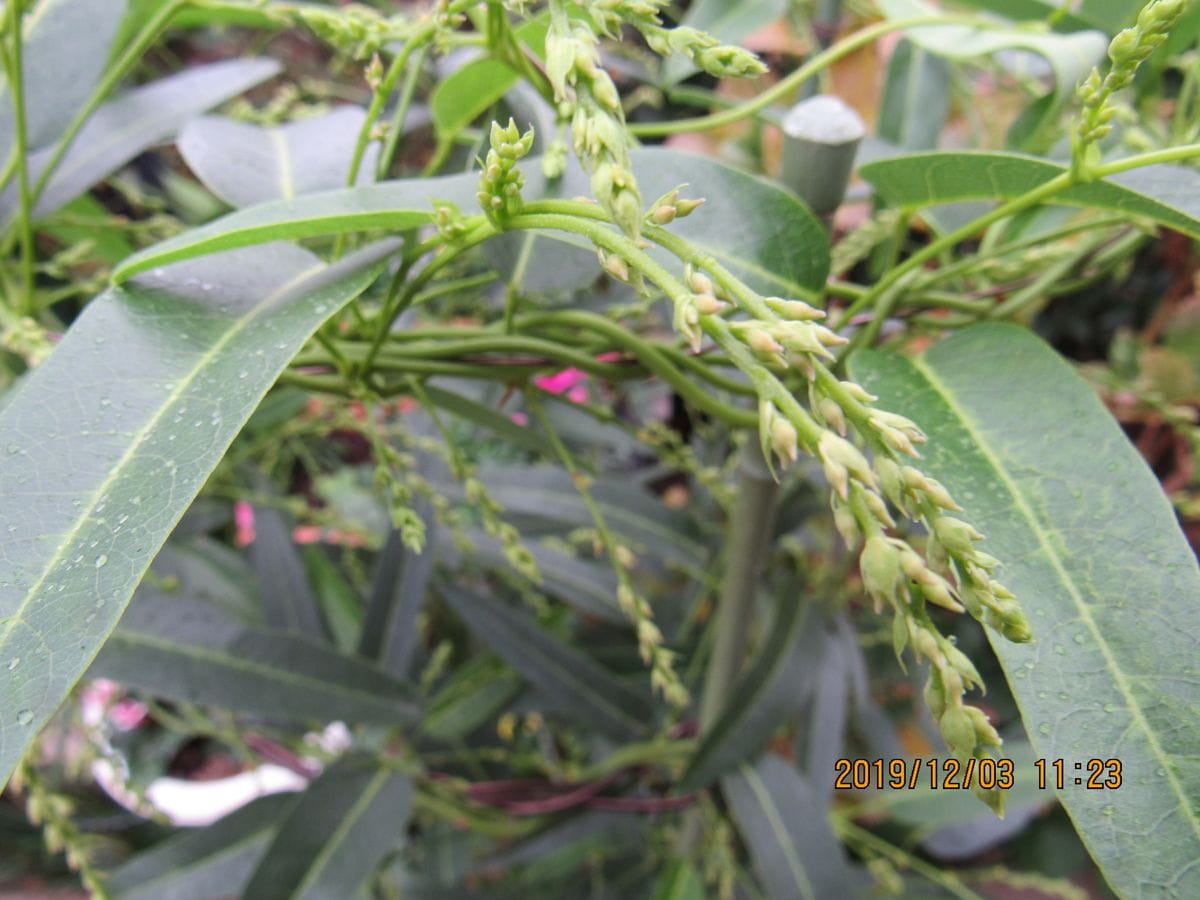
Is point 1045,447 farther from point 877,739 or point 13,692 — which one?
point 877,739

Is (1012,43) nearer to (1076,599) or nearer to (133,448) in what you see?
(1076,599)

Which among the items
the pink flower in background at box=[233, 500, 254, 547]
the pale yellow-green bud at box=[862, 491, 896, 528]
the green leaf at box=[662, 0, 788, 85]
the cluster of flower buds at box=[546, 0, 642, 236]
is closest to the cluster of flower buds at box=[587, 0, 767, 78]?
the cluster of flower buds at box=[546, 0, 642, 236]

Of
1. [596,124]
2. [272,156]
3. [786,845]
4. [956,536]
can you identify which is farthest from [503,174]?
[786,845]

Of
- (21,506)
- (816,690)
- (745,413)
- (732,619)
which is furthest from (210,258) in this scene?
(816,690)

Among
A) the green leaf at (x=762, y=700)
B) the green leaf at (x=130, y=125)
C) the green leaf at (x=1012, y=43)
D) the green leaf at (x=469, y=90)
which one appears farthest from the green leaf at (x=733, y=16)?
the green leaf at (x=762, y=700)

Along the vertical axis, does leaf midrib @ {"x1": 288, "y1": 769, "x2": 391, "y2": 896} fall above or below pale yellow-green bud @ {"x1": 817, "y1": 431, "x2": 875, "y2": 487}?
below

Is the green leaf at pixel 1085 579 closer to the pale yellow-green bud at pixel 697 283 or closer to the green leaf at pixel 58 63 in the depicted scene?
the pale yellow-green bud at pixel 697 283

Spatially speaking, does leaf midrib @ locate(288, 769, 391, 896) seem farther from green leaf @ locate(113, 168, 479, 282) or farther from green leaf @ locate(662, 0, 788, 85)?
green leaf @ locate(662, 0, 788, 85)
